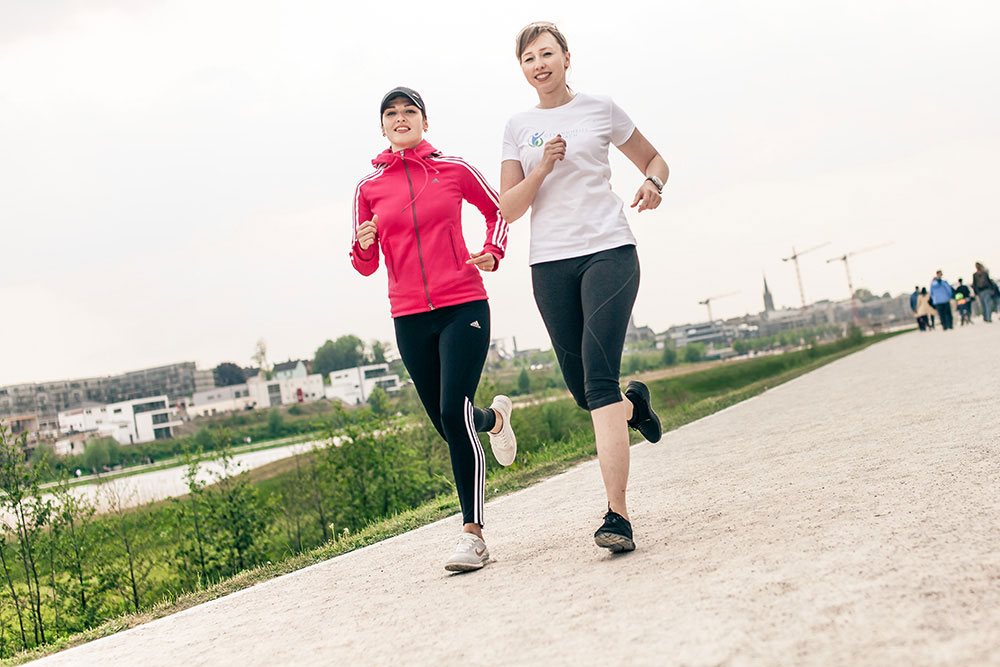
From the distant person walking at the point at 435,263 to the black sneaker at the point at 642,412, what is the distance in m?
0.80

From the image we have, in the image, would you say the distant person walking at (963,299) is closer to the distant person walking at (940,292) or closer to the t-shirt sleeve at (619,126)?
the distant person walking at (940,292)

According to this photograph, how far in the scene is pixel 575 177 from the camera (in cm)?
465

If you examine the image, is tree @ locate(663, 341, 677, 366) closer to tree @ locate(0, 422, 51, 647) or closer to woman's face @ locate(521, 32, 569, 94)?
tree @ locate(0, 422, 51, 647)

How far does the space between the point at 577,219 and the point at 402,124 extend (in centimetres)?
120

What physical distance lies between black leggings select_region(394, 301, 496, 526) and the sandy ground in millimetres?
444

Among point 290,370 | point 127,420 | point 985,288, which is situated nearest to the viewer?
point 985,288

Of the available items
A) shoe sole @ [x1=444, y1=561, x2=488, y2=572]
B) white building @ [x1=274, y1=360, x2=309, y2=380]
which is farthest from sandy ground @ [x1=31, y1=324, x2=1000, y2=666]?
white building @ [x1=274, y1=360, x2=309, y2=380]

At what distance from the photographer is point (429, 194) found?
5.06 m

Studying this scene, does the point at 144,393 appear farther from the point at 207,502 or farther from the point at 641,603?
the point at 641,603

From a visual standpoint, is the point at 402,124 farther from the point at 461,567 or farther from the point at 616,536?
the point at 616,536

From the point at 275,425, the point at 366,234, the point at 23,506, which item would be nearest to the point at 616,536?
the point at 366,234

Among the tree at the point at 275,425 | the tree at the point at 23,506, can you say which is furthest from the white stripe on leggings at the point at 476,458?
the tree at the point at 275,425

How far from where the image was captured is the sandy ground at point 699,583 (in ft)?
8.58

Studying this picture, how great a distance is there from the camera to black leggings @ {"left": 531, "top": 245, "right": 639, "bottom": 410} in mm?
4383
